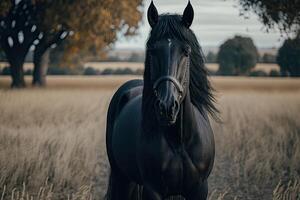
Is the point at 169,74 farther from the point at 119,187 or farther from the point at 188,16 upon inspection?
the point at 119,187

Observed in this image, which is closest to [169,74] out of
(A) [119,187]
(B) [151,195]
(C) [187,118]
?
(C) [187,118]

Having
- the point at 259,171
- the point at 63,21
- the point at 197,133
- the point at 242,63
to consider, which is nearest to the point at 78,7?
the point at 63,21

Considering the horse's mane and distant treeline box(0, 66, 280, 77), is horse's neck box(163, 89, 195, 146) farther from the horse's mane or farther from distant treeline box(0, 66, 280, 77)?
distant treeline box(0, 66, 280, 77)

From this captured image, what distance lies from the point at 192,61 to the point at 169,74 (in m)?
0.78

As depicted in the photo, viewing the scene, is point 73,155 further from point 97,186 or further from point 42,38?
point 42,38

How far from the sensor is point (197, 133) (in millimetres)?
3820

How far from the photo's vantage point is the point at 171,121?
321cm

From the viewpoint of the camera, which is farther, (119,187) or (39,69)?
(39,69)

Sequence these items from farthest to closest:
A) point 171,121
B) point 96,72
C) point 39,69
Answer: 1. point 96,72
2. point 39,69
3. point 171,121

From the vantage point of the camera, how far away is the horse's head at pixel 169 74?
3.17m

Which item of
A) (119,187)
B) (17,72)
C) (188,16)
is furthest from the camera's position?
(17,72)

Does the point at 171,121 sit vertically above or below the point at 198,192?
above

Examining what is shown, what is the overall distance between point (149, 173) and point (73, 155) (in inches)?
177

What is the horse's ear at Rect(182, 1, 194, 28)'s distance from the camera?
3596 mm
